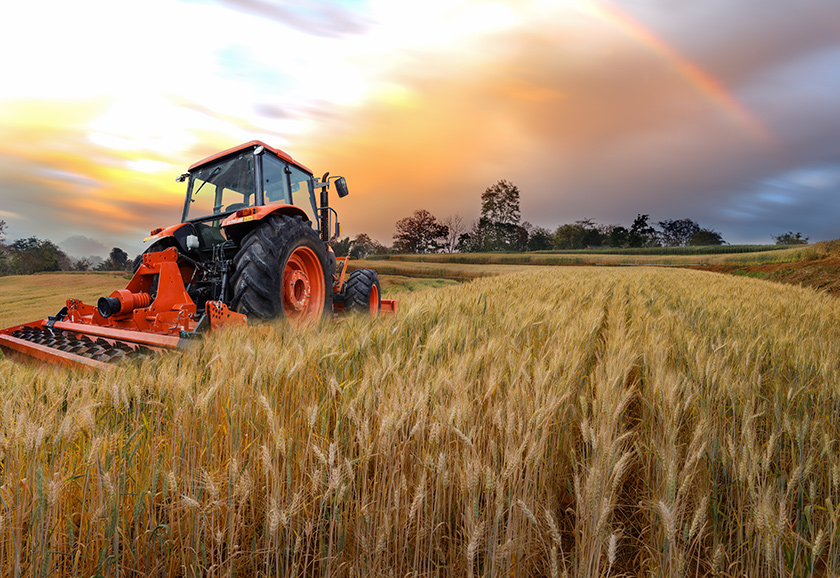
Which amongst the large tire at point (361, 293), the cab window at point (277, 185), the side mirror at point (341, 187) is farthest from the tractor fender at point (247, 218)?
the large tire at point (361, 293)

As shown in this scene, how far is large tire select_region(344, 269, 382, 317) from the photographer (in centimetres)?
523

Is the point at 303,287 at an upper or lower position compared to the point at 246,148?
lower

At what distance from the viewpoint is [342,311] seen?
5457 mm

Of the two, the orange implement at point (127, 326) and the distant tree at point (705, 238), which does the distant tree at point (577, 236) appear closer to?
the distant tree at point (705, 238)

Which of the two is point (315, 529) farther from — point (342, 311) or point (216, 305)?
point (342, 311)

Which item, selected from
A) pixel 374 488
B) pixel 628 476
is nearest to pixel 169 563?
pixel 374 488

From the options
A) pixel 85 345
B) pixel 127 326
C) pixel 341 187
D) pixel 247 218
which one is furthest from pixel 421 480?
pixel 341 187

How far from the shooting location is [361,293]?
17.3 ft

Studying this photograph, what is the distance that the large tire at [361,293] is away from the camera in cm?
523

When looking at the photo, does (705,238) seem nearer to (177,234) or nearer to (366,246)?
(366,246)

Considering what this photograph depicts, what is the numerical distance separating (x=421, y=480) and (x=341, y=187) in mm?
4787

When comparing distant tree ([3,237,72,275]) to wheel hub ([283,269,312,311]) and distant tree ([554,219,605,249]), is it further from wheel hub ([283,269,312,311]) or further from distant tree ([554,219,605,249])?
distant tree ([554,219,605,249])

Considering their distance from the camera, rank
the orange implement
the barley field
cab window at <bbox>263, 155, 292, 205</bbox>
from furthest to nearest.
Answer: cab window at <bbox>263, 155, 292, 205</bbox> < the orange implement < the barley field

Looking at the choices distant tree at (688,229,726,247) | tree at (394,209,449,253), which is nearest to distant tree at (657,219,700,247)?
distant tree at (688,229,726,247)
